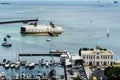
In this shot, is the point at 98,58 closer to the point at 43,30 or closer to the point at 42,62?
the point at 42,62

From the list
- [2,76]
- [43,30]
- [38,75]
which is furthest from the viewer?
[43,30]

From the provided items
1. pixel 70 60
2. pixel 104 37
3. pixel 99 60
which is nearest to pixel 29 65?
pixel 70 60

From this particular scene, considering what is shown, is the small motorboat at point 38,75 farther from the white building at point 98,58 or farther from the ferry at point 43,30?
the ferry at point 43,30

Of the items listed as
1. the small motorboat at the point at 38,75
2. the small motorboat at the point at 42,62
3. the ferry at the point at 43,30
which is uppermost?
the ferry at the point at 43,30

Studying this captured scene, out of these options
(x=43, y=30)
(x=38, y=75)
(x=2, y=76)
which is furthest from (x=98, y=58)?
(x=43, y=30)

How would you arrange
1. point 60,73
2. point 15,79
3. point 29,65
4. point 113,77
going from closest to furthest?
point 113,77 < point 15,79 < point 60,73 < point 29,65

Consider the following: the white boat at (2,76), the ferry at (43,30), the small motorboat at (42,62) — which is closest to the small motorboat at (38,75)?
the white boat at (2,76)

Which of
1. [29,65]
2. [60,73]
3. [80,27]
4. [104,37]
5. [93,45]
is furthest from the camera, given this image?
[80,27]

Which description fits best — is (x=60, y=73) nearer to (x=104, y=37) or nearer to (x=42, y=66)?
(x=42, y=66)

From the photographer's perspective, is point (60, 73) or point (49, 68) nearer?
point (60, 73)

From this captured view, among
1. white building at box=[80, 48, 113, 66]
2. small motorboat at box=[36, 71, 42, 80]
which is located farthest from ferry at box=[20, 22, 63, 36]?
small motorboat at box=[36, 71, 42, 80]

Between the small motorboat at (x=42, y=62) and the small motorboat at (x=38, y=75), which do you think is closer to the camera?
the small motorboat at (x=38, y=75)
